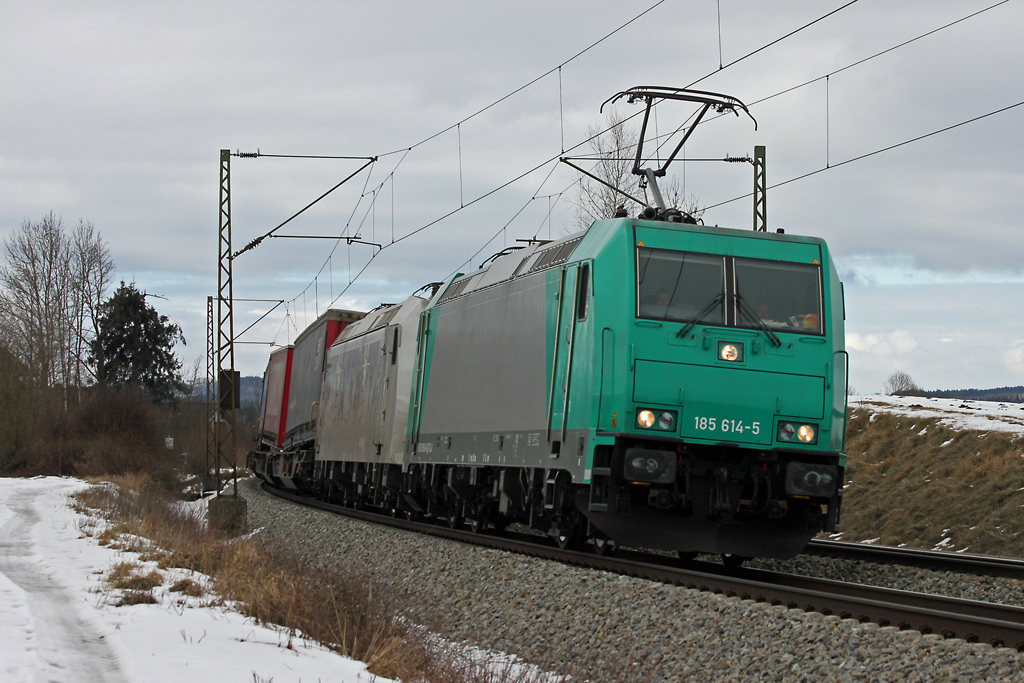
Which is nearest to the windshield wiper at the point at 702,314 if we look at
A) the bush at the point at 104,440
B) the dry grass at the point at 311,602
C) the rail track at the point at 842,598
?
the rail track at the point at 842,598

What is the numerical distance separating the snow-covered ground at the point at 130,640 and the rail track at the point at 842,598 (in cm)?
364

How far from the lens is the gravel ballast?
6.74 metres

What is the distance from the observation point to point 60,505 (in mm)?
21812

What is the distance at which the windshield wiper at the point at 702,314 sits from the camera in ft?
35.9

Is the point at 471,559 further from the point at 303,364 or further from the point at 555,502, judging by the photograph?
the point at 303,364

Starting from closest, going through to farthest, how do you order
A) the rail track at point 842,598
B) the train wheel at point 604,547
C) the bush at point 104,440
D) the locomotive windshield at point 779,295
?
the rail track at point 842,598, the locomotive windshield at point 779,295, the train wheel at point 604,547, the bush at point 104,440

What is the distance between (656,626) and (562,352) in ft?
13.5

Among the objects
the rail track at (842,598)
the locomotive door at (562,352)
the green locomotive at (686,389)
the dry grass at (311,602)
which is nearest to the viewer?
the rail track at (842,598)

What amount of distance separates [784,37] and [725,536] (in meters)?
6.77

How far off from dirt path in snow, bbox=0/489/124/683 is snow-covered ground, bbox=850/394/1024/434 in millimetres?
19545

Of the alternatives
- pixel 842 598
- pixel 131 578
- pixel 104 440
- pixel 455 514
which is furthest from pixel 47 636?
pixel 104 440

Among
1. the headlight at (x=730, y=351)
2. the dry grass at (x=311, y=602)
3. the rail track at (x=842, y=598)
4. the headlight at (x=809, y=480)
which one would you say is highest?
the headlight at (x=730, y=351)

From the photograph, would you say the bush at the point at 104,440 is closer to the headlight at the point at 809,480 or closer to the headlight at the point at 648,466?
the headlight at the point at 648,466

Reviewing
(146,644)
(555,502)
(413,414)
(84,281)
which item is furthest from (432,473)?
(84,281)
